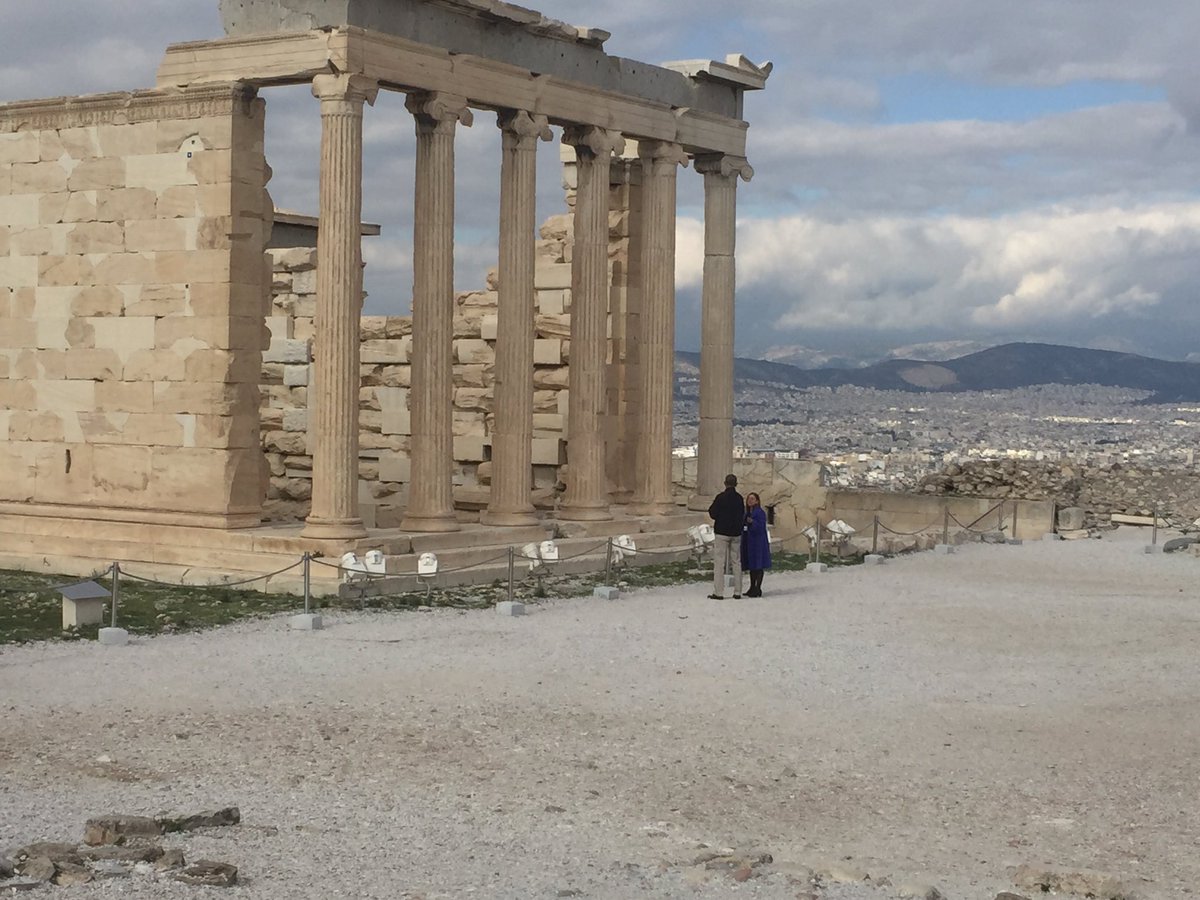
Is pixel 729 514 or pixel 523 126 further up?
pixel 523 126

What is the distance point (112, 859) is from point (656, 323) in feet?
60.9

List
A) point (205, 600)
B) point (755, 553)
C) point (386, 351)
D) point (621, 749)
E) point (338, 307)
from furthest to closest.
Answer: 1. point (386, 351)
2. point (755, 553)
3. point (338, 307)
4. point (205, 600)
5. point (621, 749)

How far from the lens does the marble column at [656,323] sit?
91.0ft

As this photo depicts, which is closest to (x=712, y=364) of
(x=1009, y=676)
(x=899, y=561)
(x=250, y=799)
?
(x=899, y=561)

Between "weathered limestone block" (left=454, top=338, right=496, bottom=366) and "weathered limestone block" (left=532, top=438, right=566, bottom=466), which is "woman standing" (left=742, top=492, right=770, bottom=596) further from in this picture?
"weathered limestone block" (left=454, top=338, right=496, bottom=366)

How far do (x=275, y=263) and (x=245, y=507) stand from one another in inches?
321

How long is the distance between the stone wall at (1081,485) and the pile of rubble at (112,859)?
2823cm

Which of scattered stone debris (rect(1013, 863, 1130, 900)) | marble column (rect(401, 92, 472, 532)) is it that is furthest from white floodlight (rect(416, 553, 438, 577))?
scattered stone debris (rect(1013, 863, 1130, 900))

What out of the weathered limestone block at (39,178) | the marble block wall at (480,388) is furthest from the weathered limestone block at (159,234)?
the marble block wall at (480,388)

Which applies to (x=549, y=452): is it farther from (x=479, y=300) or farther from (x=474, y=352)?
(x=479, y=300)

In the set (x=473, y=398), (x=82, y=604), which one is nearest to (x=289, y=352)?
(x=473, y=398)

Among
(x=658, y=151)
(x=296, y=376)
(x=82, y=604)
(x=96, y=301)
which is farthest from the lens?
(x=296, y=376)

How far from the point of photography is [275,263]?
30.5 m

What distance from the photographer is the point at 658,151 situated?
27.6 meters
